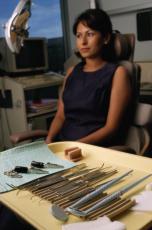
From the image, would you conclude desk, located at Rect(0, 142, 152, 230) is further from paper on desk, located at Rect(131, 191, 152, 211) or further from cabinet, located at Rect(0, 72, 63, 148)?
cabinet, located at Rect(0, 72, 63, 148)

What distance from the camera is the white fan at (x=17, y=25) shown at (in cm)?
136

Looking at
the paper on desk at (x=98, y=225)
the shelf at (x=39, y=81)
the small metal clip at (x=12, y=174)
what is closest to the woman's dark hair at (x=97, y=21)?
Answer: the shelf at (x=39, y=81)

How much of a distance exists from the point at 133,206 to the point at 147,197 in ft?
0.21

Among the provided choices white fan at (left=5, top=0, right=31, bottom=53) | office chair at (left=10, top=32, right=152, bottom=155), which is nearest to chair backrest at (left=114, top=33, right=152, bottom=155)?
office chair at (left=10, top=32, right=152, bottom=155)

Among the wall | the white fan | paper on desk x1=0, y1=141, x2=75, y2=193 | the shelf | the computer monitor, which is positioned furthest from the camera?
the wall

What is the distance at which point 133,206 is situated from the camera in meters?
0.85

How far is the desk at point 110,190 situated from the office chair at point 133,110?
0.52 m

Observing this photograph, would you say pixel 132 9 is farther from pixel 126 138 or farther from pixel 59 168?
pixel 59 168

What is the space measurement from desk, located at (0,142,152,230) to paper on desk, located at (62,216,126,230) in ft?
0.10

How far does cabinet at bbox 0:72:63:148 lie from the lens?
2666 millimetres

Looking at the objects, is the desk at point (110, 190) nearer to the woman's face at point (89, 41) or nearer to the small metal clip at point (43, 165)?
the small metal clip at point (43, 165)

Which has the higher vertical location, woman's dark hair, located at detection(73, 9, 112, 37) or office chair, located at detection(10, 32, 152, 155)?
woman's dark hair, located at detection(73, 9, 112, 37)

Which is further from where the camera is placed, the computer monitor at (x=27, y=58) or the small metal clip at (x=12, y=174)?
the computer monitor at (x=27, y=58)

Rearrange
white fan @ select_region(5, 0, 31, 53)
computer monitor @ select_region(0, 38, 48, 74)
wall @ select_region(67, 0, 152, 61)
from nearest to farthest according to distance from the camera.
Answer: white fan @ select_region(5, 0, 31, 53), computer monitor @ select_region(0, 38, 48, 74), wall @ select_region(67, 0, 152, 61)
